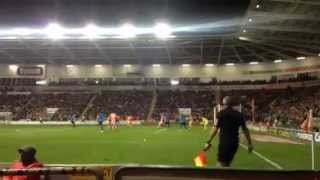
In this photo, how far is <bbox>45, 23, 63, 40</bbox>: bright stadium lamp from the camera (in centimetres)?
5544

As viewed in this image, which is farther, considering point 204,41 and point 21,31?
point 204,41

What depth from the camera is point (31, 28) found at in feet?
186

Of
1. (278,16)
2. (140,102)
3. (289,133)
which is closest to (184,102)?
(140,102)

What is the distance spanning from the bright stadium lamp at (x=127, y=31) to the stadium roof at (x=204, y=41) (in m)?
1.16

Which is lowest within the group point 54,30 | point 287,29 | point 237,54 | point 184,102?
point 184,102

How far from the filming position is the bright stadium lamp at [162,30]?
5538 cm

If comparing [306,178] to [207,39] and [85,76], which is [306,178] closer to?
[207,39]

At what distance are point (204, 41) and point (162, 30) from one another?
10675 millimetres

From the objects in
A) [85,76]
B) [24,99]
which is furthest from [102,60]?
[24,99]

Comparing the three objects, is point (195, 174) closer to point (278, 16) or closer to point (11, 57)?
point (278, 16)

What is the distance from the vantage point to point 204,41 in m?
66.4

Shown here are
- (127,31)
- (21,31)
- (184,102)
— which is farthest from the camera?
(184,102)

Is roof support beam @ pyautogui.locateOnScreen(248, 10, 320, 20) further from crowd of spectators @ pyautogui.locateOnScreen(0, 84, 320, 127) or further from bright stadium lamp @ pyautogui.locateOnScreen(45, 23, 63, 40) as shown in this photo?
crowd of spectators @ pyautogui.locateOnScreen(0, 84, 320, 127)

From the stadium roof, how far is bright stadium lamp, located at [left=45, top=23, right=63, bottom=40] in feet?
4.84
